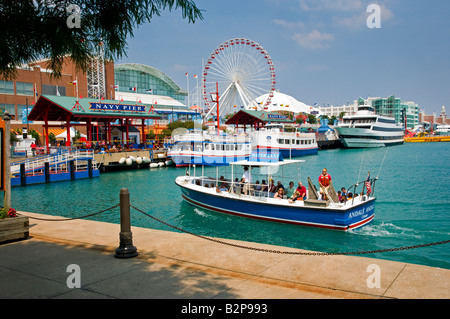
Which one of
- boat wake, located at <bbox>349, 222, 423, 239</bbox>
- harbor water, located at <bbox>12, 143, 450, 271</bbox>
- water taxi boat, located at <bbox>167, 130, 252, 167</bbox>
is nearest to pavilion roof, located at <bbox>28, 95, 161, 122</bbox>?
water taxi boat, located at <bbox>167, 130, 252, 167</bbox>

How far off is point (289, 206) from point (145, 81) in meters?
118

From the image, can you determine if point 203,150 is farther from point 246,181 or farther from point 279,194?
point 279,194

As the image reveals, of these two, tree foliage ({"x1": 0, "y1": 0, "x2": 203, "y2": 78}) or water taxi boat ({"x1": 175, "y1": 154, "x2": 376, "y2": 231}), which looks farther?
water taxi boat ({"x1": 175, "y1": 154, "x2": 376, "y2": 231})

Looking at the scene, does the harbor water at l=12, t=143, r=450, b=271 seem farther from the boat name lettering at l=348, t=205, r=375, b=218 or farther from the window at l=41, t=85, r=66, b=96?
the window at l=41, t=85, r=66, b=96

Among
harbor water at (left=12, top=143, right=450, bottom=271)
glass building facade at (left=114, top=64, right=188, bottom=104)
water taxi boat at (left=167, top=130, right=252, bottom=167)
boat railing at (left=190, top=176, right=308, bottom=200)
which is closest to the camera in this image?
harbor water at (left=12, top=143, right=450, bottom=271)

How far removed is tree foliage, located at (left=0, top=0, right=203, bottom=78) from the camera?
655 centimetres

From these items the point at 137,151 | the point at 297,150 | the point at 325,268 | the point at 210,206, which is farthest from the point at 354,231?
the point at 297,150

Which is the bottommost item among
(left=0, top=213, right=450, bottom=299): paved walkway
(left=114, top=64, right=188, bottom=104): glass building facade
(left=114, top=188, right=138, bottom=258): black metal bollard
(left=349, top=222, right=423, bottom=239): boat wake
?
(left=349, top=222, right=423, bottom=239): boat wake

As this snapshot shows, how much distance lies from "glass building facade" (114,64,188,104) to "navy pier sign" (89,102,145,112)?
63.6 metres

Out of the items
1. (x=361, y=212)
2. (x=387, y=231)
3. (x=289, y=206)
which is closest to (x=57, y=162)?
(x=289, y=206)

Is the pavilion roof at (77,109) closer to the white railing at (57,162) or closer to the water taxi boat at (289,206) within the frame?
the white railing at (57,162)

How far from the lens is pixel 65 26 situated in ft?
22.5

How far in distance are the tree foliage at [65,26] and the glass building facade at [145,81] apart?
110m

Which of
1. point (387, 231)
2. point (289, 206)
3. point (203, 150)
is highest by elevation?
point (203, 150)
